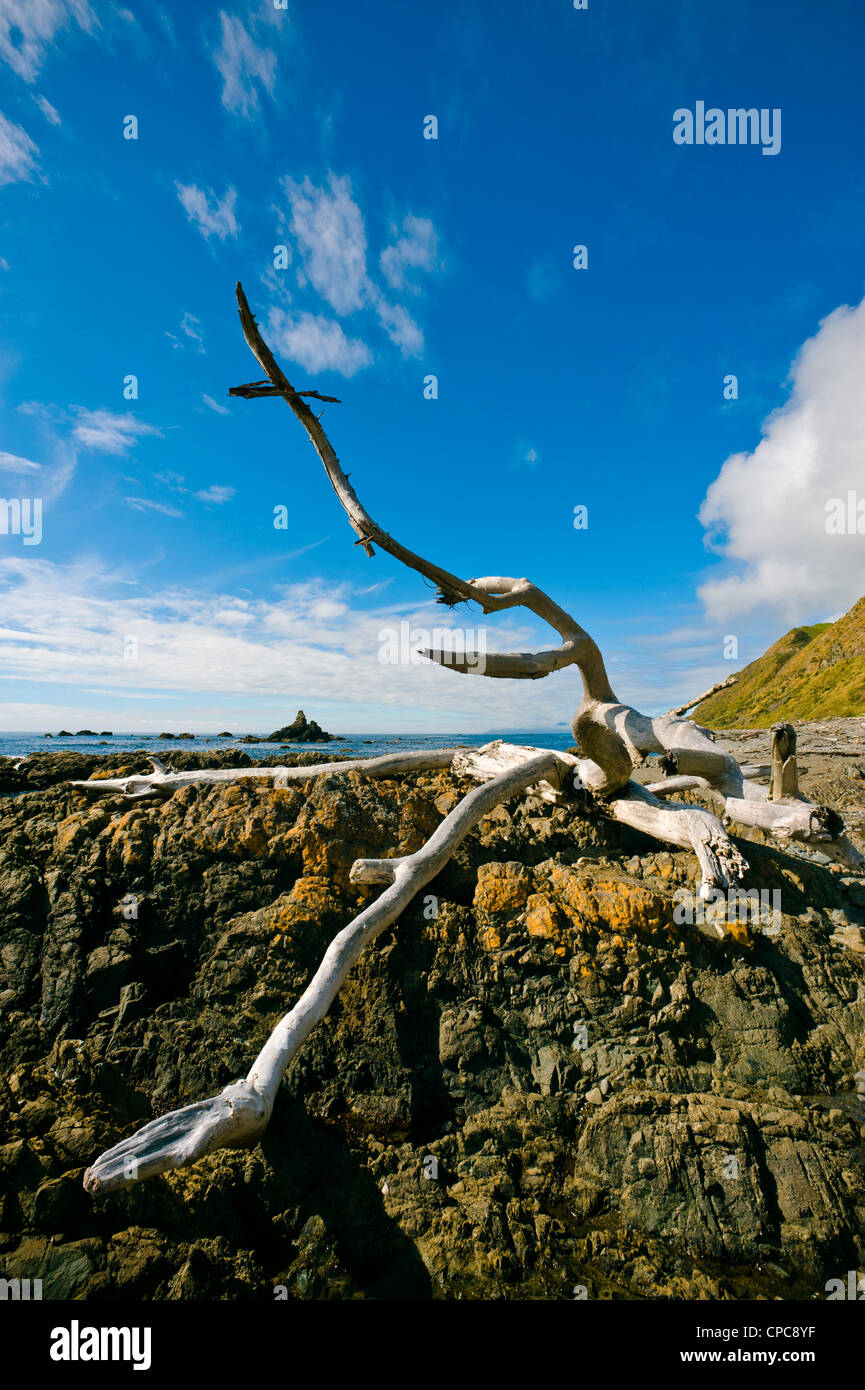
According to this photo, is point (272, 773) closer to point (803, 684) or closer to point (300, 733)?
point (300, 733)

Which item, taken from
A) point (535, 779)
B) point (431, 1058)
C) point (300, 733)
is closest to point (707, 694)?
point (535, 779)

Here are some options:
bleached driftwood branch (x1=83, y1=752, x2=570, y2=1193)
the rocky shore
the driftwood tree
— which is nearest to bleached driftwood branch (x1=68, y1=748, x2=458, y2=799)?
the driftwood tree

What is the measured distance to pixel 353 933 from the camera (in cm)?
438

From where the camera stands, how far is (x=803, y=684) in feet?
179

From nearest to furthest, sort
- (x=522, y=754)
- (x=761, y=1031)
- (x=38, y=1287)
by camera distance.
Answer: (x=38, y=1287) < (x=761, y=1031) < (x=522, y=754)

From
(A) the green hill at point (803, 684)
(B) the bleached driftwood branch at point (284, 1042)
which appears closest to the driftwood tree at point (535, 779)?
(B) the bleached driftwood branch at point (284, 1042)

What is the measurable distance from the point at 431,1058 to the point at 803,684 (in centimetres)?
6261

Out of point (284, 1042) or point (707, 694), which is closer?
point (284, 1042)

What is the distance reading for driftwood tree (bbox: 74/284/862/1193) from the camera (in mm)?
4176

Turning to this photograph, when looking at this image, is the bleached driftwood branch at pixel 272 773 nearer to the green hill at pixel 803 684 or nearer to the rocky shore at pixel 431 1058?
the rocky shore at pixel 431 1058

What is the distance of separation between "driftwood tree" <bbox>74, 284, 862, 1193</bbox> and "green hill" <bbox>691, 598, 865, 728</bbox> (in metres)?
36.3
